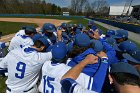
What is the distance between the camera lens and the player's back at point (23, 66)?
4.10m

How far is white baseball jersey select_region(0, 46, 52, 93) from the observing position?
4105 mm

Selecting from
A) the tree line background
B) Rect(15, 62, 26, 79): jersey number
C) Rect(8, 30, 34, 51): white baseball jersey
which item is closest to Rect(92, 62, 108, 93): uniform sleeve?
Rect(15, 62, 26, 79): jersey number

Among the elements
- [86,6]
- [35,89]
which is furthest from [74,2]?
[35,89]

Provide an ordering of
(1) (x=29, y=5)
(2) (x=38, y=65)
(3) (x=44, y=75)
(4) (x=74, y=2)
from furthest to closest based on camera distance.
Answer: (4) (x=74, y=2), (1) (x=29, y=5), (2) (x=38, y=65), (3) (x=44, y=75)

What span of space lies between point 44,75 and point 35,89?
3.34 ft

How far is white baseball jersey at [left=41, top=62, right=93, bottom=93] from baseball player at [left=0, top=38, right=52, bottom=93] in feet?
1.81

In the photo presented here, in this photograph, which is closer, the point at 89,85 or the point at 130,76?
the point at 130,76

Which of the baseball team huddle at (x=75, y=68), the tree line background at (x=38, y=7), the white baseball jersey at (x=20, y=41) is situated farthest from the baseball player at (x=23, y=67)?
the tree line background at (x=38, y=7)

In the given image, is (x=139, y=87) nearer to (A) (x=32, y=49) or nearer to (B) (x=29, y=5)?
(A) (x=32, y=49)

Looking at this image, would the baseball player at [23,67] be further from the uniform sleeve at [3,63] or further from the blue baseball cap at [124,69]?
the blue baseball cap at [124,69]

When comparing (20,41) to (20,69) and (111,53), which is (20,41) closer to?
(20,69)

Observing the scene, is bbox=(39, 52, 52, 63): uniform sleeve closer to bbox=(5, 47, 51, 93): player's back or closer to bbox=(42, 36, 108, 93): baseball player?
bbox=(5, 47, 51, 93): player's back

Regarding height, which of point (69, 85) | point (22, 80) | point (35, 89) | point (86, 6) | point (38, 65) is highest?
point (69, 85)

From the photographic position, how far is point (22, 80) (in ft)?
13.8
